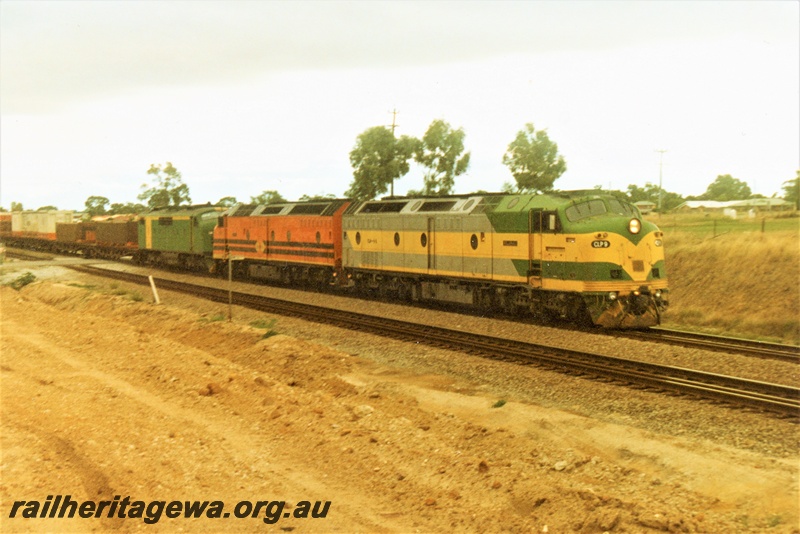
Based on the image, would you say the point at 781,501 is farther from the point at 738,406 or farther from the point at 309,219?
the point at 309,219

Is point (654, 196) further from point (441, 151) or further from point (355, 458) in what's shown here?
point (355, 458)

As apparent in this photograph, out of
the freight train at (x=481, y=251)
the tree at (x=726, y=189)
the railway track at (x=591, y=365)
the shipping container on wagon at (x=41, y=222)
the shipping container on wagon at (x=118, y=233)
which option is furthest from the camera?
the tree at (x=726, y=189)

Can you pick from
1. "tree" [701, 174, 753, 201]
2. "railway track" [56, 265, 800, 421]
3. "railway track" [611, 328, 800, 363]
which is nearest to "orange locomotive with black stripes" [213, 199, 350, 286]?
"railway track" [56, 265, 800, 421]

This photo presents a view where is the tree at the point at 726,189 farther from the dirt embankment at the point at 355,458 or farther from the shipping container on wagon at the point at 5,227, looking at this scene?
the dirt embankment at the point at 355,458

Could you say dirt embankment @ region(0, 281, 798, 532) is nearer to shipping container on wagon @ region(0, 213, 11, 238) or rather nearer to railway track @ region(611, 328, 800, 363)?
railway track @ region(611, 328, 800, 363)

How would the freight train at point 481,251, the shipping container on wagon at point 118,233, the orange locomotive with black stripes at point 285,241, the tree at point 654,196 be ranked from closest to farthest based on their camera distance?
the freight train at point 481,251, the orange locomotive with black stripes at point 285,241, the shipping container on wagon at point 118,233, the tree at point 654,196

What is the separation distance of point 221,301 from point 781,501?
24175 mm

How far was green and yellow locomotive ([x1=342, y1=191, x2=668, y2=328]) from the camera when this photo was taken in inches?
800

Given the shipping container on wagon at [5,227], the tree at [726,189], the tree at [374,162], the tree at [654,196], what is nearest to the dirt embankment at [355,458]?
the tree at [374,162]

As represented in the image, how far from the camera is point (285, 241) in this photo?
3616 cm

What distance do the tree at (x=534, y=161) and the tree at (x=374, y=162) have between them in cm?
1066

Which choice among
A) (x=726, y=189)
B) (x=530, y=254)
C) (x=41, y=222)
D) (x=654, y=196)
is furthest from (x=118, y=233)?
(x=726, y=189)

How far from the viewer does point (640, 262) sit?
20.4m

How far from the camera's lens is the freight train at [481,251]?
20.4 meters
